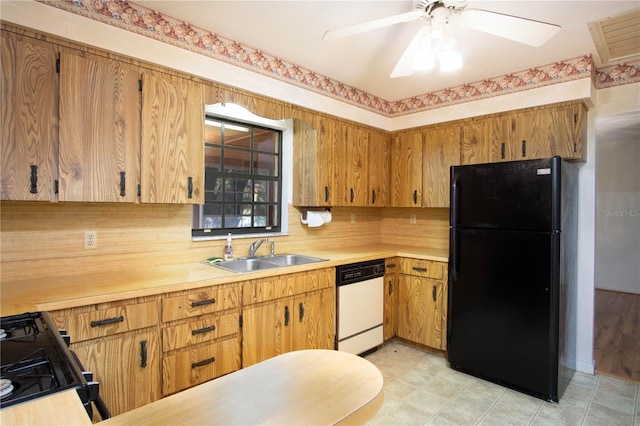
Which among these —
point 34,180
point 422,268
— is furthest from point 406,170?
point 34,180

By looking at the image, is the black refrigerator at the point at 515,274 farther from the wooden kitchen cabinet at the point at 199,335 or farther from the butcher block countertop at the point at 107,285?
the wooden kitchen cabinet at the point at 199,335

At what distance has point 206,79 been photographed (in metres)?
2.29

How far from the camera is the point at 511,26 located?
1638mm

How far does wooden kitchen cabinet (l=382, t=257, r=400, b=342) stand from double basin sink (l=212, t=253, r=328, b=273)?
0.80 meters

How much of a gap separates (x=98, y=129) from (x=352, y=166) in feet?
7.18

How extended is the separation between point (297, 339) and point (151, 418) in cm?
181

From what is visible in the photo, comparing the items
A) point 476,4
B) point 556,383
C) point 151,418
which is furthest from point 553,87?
point 151,418

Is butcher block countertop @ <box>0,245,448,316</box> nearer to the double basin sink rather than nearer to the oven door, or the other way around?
the double basin sink

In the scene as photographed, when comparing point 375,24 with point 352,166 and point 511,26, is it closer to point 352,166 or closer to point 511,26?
point 511,26

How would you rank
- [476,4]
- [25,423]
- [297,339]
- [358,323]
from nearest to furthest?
[25,423] → [476,4] → [297,339] → [358,323]

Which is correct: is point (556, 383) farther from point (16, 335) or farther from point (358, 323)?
point (16, 335)

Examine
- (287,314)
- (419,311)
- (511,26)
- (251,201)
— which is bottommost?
(419,311)

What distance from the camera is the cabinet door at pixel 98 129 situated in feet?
5.86

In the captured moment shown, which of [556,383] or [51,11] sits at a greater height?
[51,11]
